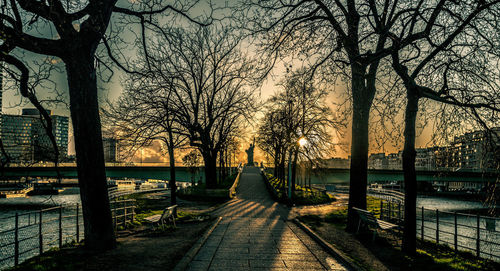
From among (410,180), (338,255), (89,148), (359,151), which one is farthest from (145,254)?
(359,151)

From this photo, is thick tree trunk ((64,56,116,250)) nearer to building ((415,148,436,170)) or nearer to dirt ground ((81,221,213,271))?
dirt ground ((81,221,213,271))

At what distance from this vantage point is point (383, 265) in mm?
7738

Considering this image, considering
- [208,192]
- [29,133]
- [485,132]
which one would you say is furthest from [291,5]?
[208,192]

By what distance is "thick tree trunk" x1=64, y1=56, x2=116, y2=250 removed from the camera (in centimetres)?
754

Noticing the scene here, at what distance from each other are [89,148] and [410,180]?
8.17 m

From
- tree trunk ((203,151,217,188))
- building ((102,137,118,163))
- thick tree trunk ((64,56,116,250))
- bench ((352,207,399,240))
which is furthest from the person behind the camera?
tree trunk ((203,151,217,188))

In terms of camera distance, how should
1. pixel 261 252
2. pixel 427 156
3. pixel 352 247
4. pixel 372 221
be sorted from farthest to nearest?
pixel 427 156 < pixel 372 221 < pixel 352 247 < pixel 261 252

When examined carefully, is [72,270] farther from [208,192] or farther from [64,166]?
[64,166]

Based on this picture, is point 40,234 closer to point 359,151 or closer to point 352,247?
point 352,247

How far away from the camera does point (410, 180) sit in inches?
352

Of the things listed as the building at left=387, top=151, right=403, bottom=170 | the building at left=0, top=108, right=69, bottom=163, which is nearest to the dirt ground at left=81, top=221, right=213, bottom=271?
the building at left=0, top=108, right=69, bottom=163

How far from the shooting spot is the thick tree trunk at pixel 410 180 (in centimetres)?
884

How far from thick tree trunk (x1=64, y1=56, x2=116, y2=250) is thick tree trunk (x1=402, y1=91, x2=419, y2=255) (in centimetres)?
770

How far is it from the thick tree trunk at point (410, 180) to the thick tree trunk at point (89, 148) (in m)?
7.70
